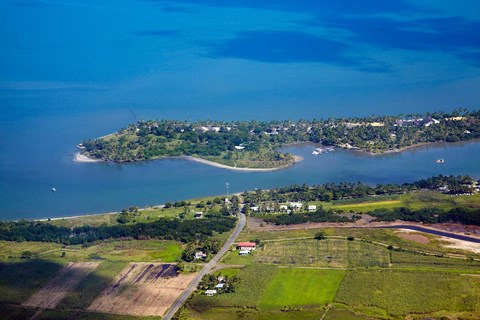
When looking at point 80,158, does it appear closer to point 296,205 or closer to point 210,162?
point 210,162

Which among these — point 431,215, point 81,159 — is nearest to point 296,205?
point 431,215

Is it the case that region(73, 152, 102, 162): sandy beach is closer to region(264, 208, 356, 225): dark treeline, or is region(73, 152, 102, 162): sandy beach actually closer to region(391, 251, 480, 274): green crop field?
region(264, 208, 356, 225): dark treeline

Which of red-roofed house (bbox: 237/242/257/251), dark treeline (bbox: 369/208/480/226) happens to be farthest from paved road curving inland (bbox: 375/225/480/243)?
red-roofed house (bbox: 237/242/257/251)

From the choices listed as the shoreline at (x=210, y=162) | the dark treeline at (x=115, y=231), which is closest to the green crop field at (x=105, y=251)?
the dark treeline at (x=115, y=231)

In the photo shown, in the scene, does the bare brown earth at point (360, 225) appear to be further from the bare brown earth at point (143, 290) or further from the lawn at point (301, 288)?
the bare brown earth at point (143, 290)

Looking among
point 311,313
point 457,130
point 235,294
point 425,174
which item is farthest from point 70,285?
point 457,130
